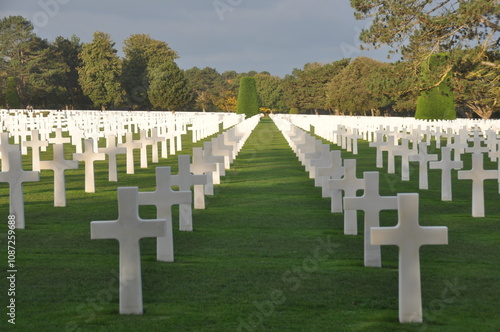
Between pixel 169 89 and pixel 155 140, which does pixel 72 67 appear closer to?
pixel 169 89

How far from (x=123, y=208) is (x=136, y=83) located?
91600 mm

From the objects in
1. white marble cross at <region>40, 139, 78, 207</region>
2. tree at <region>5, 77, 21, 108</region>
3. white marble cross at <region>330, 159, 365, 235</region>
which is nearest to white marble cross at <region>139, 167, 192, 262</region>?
white marble cross at <region>330, 159, 365, 235</region>

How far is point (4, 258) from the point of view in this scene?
25.4ft

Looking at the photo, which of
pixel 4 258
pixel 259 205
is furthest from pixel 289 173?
pixel 4 258

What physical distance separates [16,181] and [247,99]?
79.0 m

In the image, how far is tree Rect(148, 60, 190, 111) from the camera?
276 feet

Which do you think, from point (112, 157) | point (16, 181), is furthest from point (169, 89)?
point (16, 181)

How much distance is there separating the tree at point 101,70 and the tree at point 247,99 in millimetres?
Result: 15181

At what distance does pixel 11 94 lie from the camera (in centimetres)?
8419

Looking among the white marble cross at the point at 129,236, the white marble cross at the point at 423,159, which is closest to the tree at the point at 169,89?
the white marble cross at the point at 423,159

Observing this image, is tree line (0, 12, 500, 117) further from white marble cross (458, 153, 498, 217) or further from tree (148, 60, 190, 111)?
white marble cross (458, 153, 498, 217)

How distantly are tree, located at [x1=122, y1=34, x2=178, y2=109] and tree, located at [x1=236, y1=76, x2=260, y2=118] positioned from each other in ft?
44.6

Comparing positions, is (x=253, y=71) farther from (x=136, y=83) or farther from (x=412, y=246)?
(x=412, y=246)

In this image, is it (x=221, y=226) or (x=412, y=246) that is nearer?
(x=412, y=246)
